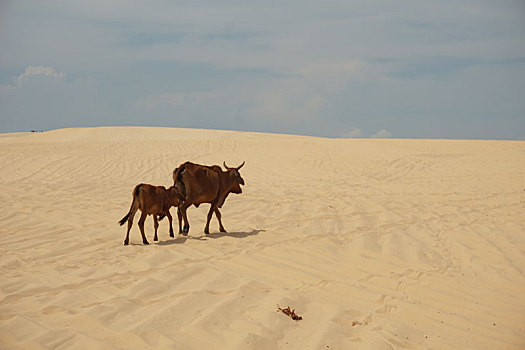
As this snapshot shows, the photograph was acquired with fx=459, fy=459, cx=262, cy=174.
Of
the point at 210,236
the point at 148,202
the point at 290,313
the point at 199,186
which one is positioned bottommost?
the point at 210,236

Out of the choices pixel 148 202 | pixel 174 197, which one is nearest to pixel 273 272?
pixel 148 202

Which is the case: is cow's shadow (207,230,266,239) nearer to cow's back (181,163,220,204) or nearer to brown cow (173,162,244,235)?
brown cow (173,162,244,235)

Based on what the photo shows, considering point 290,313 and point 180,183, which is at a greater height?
point 180,183

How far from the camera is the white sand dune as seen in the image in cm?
474

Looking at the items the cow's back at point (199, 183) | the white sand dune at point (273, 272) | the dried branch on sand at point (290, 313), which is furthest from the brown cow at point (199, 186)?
the dried branch on sand at point (290, 313)

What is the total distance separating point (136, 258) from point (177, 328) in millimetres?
2950

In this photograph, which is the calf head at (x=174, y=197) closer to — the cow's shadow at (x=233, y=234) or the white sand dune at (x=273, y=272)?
the white sand dune at (x=273, y=272)

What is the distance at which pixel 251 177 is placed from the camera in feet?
68.5

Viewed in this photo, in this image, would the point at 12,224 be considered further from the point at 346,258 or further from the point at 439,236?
the point at 439,236

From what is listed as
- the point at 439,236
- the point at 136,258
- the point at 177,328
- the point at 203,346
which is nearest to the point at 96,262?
the point at 136,258

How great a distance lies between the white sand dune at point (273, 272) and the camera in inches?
187

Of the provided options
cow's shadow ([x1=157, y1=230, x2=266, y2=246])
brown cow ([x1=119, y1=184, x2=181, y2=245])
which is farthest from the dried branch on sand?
brown cow ([x1=119, y1=184, x2=181, y2=245])

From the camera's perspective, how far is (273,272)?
6.91 meters

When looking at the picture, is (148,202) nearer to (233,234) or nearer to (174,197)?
(174,197)
